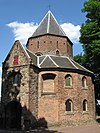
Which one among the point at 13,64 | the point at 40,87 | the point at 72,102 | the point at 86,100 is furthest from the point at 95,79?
the point at 13,64

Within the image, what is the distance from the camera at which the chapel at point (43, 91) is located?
27048mm

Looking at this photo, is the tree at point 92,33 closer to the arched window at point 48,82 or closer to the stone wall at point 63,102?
the stone wall at point 63,102

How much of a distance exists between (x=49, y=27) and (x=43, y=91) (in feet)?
41.6

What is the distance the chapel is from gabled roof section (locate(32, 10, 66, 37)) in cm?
629

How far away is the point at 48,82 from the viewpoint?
29.4 meters

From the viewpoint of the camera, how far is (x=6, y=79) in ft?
95.8

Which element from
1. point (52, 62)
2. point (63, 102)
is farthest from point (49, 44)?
point (63, 102)

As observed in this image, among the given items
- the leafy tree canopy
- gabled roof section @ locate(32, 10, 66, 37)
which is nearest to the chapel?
the leafy tree canopy

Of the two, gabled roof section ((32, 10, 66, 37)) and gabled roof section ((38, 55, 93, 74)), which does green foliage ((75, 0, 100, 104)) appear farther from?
gabled roof section ((32, 10, 66, 37))

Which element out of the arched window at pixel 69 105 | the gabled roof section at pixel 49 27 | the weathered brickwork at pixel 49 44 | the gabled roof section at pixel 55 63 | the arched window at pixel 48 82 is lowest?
the arched window at pixel 69 105

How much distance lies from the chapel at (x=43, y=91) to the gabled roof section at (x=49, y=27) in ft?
20.6

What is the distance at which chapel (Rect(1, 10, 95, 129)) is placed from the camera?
2705 centimetres

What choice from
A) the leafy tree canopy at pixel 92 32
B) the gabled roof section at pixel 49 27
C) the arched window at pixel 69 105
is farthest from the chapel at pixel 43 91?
the gabled roof section at pixel 49 27

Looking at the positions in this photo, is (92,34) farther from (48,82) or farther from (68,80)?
(48,82)
